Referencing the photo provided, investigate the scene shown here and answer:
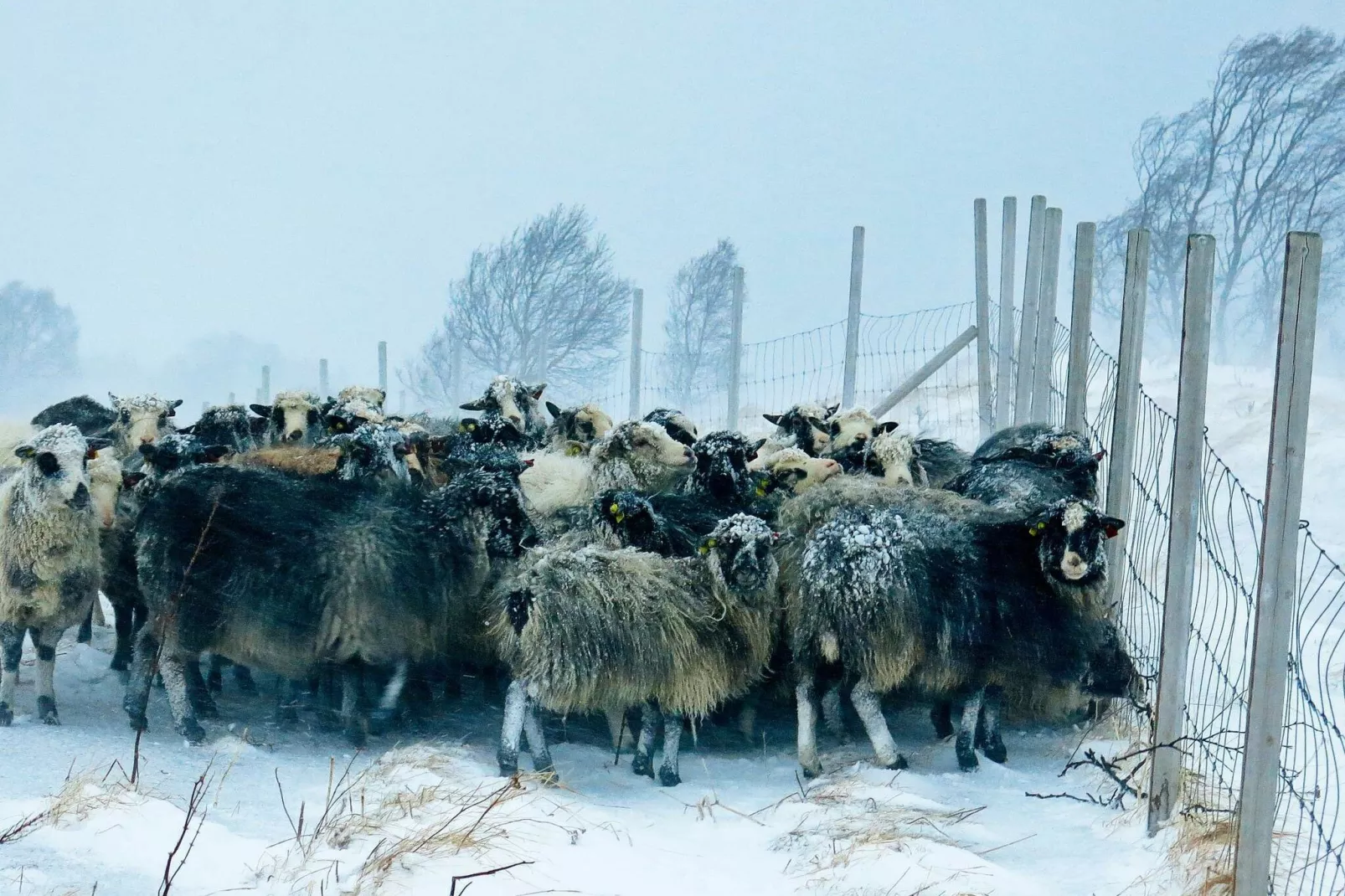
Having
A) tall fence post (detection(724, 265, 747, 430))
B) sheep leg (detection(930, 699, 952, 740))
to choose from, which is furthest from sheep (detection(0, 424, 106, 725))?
tall fence post (detection(724, 265, 747, 430))

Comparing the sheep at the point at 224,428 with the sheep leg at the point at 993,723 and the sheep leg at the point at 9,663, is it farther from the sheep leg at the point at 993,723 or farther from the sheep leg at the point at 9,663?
the sheep leg at the point at 993,723

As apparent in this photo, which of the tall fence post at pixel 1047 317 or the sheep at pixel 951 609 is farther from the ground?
the tall fence post at pixel 1047 317

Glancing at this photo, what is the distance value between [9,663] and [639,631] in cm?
311

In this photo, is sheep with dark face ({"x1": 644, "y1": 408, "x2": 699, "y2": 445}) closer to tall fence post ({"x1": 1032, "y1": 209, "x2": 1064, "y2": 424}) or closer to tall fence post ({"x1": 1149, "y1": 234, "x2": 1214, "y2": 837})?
tall fence post ({"x1": 1032, "y1": 209, "x2": 1064, "y2": 424})

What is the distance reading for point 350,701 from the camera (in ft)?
19.7

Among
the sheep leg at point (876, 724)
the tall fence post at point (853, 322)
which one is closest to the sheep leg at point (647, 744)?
the sheep leg at point (876, 724)

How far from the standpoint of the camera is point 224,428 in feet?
27.5

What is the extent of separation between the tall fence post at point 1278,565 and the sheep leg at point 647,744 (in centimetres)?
280

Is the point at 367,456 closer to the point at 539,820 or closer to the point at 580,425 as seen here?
the point at 580,425

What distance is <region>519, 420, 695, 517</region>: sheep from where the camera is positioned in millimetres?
7449

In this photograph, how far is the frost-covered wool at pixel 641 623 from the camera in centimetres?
550

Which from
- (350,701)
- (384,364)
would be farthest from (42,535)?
(384,364)

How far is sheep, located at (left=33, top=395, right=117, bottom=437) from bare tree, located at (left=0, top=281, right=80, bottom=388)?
31362 millimetres

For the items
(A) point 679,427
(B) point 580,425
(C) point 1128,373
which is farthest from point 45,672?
(C) point 1128,373
